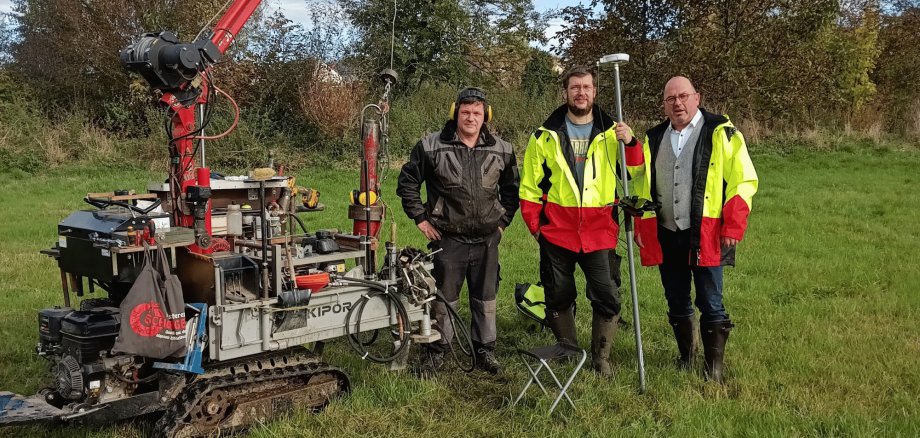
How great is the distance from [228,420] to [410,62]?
1641 cm

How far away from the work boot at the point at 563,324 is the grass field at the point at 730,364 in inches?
15.3

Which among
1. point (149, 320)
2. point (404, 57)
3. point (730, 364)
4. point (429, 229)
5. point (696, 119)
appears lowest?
point (730, 364)

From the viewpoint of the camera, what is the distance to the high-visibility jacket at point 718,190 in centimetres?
462

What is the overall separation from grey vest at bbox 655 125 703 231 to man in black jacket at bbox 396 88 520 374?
3.45 ft

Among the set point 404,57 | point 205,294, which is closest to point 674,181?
point 205,294

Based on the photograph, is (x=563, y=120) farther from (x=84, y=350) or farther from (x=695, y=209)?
(x=84, y=350)

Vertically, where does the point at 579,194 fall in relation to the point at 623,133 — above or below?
below

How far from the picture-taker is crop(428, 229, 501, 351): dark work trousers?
5137mm

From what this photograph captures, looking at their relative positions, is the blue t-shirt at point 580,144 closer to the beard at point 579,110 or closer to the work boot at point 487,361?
the beard at point 579,110

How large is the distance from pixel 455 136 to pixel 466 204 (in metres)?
0.51

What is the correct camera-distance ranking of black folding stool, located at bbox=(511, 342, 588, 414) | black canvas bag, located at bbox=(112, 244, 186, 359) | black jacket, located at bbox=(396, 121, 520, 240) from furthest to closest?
1. black jacket, located at bbox=(396, 121, 520, 240)
2. black folding stool, located at bbox=(511, 342, 588, 414)
3. black canvas bag, located at bbox=(112, 244, 186, 359)

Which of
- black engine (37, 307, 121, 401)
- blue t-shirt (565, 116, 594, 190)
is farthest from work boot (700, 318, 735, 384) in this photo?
black engine (37, 307, 121, 401)

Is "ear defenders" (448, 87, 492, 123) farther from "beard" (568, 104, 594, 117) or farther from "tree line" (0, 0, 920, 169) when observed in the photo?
"tree line" (0, 0, 920, 169)

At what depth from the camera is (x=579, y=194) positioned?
16.1ft
